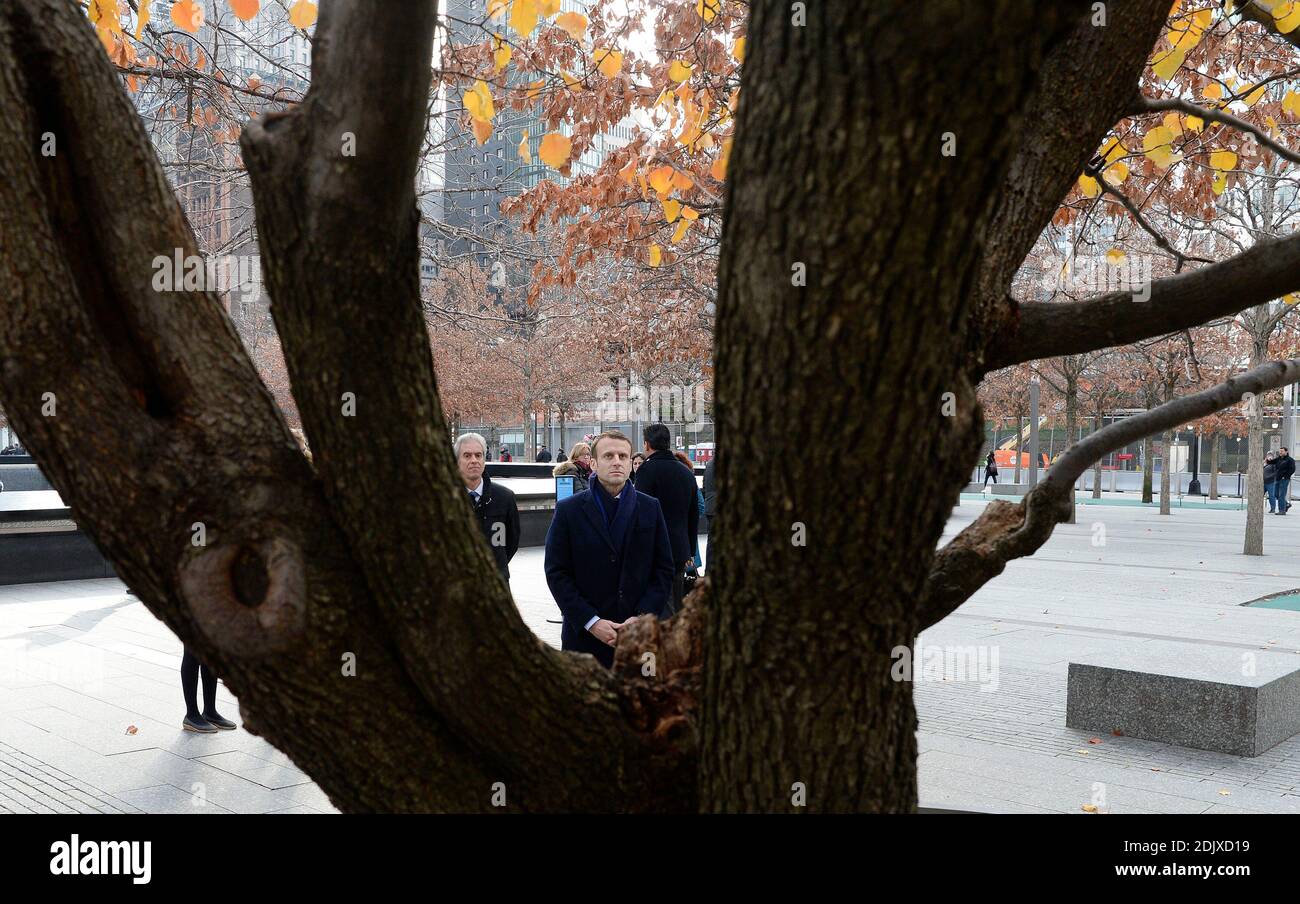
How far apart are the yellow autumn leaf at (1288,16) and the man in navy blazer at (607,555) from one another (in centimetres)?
366

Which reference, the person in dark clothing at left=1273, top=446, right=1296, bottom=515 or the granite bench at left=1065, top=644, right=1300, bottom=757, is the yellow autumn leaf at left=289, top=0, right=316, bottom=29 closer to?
the granite bench at left=1065, top=644, right=1300, bottom=757

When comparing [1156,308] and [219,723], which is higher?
[1156,308]

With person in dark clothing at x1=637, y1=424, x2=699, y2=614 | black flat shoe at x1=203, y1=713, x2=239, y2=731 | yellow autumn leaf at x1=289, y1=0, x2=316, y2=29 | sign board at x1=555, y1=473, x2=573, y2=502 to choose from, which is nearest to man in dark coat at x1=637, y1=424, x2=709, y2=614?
person in dark clothing at x1=637, y1=424, x2=699, y2=614

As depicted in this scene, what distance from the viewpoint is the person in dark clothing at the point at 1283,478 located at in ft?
91.4

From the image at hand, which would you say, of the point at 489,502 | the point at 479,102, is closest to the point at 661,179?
the point at 479,102

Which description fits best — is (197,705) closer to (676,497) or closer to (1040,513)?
(676,497)

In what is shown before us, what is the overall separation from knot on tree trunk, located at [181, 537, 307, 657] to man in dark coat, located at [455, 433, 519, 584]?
4346 mm

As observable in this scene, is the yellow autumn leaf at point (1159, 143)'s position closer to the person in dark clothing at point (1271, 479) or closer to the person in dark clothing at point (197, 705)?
the person in dark clothing at point (197, 705)

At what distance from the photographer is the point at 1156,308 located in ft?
8.48

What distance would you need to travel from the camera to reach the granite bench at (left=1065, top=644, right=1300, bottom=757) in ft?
21.3

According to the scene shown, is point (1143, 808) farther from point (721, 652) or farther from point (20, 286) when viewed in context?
point (20, 286)

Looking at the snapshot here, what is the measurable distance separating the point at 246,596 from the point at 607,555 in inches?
139
